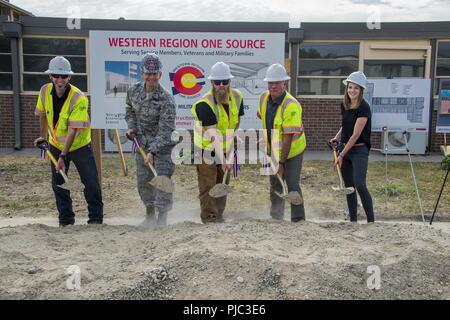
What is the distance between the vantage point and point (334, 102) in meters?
13.1

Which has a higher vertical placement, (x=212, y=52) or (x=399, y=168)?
(x=212, y=52)

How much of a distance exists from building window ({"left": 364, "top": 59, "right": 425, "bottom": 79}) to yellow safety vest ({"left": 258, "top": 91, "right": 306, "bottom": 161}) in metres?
8.20

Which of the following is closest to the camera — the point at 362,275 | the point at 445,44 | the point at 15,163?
the point at 362,275

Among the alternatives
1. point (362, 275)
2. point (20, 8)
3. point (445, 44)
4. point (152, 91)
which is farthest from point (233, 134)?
point (20, 8)

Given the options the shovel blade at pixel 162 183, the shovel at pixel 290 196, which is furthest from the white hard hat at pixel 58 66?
the shovel at pixel 290 196

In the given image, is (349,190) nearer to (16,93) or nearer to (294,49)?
(294,49)

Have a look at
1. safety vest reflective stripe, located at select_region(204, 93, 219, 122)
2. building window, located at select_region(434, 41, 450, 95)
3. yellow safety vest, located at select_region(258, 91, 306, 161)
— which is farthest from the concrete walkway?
safety vest reflective stripe, located at select_region(204, 93, 219, 122)

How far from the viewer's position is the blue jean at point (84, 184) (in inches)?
219

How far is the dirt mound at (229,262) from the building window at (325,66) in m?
8.76

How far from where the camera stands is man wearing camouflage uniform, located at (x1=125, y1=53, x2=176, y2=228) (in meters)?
5.43

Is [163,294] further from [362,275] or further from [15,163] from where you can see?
[15,163]

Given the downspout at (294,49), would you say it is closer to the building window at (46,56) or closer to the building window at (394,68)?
the building window at (394,68)

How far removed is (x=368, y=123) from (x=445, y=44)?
8.76 metres

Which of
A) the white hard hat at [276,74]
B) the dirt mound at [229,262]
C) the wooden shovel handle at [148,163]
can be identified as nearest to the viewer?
the dirt mound at [229,262]
